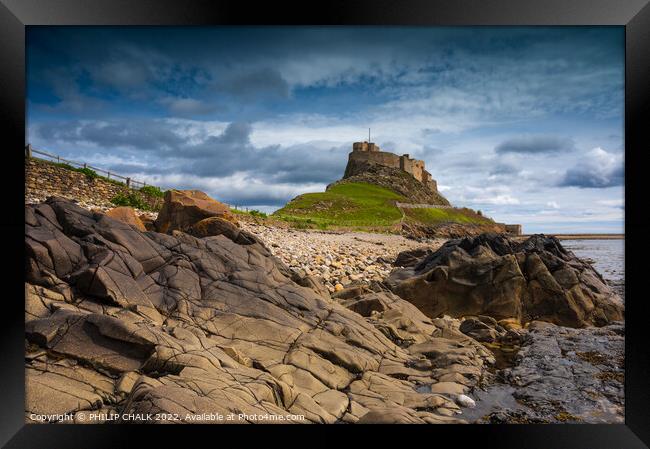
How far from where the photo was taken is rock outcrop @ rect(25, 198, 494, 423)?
5.02m

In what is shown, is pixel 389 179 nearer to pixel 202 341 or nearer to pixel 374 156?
pixel 374 156

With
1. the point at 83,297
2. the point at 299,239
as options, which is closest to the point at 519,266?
the point at 299,239

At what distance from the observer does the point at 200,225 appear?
1059cm

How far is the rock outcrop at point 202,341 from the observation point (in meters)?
5.02

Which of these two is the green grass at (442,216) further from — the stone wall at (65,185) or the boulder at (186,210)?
the stone wall at (65,185)

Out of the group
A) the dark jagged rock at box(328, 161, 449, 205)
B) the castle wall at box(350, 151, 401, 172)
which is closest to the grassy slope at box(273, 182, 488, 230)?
the dark jagged rock at box(328, 161, 449, 205)

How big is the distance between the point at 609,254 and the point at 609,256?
0.09 m

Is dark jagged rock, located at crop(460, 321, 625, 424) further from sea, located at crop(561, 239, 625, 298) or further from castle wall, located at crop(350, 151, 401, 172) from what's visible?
castle wall, located at crop(350, 151, 401, 172)

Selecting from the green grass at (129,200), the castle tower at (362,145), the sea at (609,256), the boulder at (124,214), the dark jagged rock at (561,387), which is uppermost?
the castle tower at (362,145)

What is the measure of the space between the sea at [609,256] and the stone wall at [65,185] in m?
8.51

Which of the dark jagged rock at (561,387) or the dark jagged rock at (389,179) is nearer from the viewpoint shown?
the dark jagged rock at (561,387)

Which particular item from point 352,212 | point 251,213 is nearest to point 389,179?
point 352,212
